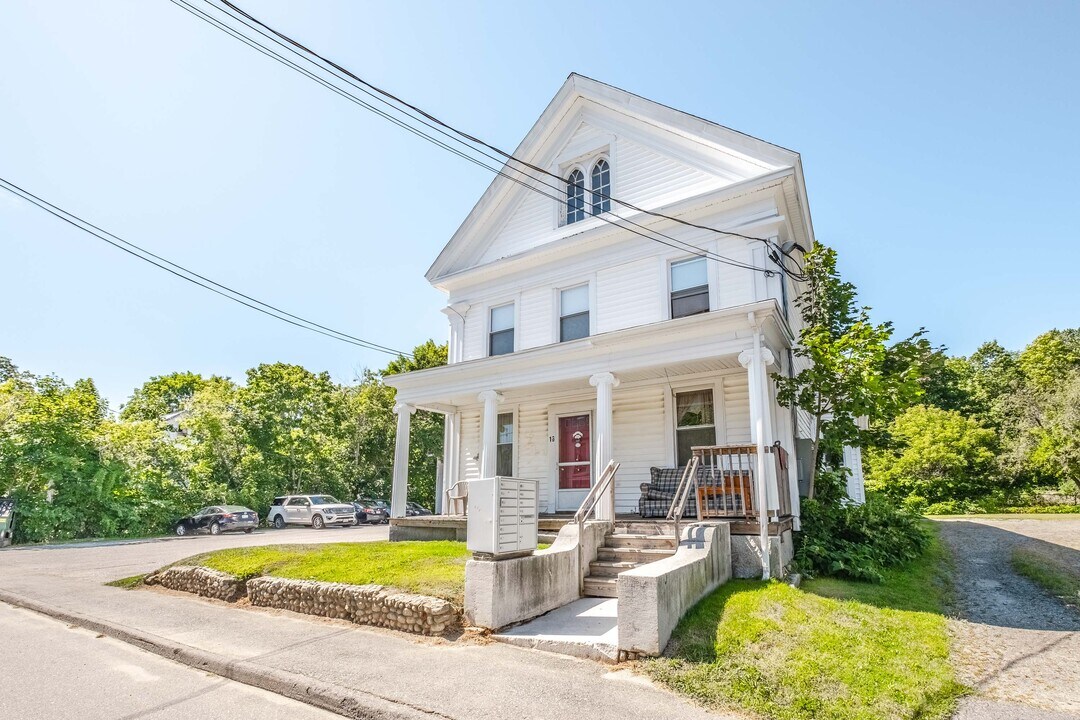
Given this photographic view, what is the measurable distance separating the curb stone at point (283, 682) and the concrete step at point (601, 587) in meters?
3.52

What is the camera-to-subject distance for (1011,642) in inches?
221

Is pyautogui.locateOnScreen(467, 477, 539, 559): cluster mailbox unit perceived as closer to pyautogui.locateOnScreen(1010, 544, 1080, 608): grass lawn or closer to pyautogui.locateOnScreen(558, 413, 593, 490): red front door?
pyautogui.locateOnScreen(558, 413, 593, 490): red front door

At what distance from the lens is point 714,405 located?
1115 cm

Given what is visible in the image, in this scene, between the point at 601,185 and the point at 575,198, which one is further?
the point at 575,198

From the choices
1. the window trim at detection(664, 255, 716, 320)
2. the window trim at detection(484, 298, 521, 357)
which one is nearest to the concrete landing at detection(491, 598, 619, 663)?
the window trim at detection(664, 255, 716, 320)

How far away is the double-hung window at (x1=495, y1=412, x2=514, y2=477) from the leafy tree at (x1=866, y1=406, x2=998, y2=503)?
57.8 ft

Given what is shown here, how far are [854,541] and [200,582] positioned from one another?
10.5m

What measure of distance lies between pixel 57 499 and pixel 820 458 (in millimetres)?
24281

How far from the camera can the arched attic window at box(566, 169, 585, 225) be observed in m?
13.5

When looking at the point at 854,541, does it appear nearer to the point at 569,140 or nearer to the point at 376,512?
the point at 569,140

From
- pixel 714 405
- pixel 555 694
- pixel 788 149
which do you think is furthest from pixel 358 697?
pixel 788 149

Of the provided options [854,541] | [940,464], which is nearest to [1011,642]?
[854,541]

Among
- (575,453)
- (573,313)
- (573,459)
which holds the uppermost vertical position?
(573,313)

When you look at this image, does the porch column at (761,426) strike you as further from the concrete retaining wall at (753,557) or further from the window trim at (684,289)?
the window trim at (684,289)
